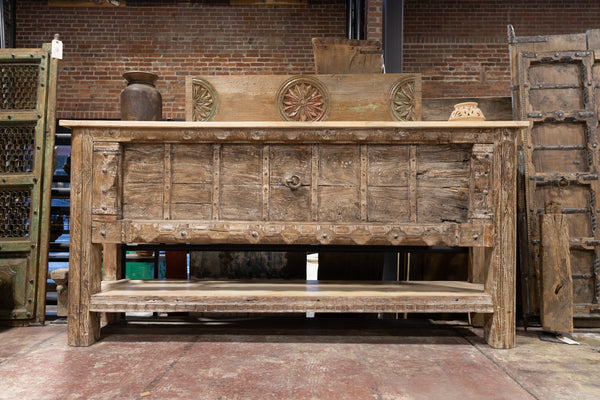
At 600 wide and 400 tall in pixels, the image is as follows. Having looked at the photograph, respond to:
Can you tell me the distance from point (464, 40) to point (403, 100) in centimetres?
524

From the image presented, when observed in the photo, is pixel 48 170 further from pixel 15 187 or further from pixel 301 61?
pixel 301 61

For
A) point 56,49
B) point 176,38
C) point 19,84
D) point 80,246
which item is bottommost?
point 80,246

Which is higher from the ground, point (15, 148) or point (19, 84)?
point (19, 84)

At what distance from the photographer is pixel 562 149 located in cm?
312

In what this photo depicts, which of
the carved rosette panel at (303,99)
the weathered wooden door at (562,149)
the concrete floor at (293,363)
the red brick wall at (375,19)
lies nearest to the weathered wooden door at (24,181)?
the concrete floor at (293,363)

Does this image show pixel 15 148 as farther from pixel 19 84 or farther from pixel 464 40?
pixel 464 40

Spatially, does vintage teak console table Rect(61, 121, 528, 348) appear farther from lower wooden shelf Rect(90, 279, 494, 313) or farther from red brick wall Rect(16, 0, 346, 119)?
red brick wall Rect(16, 0, 346, 119)

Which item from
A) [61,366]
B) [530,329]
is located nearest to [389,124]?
[530,329]

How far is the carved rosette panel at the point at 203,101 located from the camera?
9.40 feet

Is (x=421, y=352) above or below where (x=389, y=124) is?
below

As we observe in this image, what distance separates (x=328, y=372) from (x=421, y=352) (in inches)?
25.6

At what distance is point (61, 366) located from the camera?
2.15m

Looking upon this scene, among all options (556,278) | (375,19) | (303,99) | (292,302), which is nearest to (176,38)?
(375,19)

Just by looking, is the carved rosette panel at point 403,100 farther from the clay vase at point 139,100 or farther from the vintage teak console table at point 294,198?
the clay vase at point 139,100
